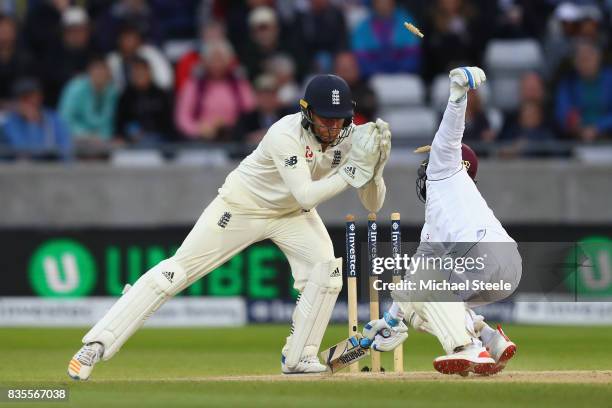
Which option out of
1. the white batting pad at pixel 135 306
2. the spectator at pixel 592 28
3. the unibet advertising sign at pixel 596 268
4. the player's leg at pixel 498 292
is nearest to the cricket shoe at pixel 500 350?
the player's leg at pixel 498 292

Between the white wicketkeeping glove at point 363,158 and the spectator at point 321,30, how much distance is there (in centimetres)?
668

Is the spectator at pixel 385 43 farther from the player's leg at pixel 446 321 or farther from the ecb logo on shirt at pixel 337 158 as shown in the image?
the player's leg at pixel 446 321

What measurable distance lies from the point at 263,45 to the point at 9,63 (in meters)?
2.55

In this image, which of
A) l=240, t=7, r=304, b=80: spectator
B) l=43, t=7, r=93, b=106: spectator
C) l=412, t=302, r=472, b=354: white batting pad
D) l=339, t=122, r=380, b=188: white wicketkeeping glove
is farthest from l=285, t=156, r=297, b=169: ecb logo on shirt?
l=43, t=7, r=93, b=106: spectator

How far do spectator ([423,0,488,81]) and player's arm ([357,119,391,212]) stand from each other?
596 cm

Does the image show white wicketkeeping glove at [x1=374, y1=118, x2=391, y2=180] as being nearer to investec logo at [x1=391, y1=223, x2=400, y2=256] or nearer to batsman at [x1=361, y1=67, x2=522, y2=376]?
batsman at [x1=361, y1=67, x2=522, y2=376]

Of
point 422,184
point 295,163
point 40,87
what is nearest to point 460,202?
point 422,184

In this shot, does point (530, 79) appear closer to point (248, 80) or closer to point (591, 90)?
point (591, 90)

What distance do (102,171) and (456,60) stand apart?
3.71m

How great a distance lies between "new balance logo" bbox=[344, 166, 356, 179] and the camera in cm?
770

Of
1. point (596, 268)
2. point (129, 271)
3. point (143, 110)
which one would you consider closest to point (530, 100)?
point (596, 268)

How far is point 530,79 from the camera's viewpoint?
13453 mm

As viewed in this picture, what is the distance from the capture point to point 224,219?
8219 millimetres

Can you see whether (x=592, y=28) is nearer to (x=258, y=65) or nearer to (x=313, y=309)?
(x=258, y=65)
